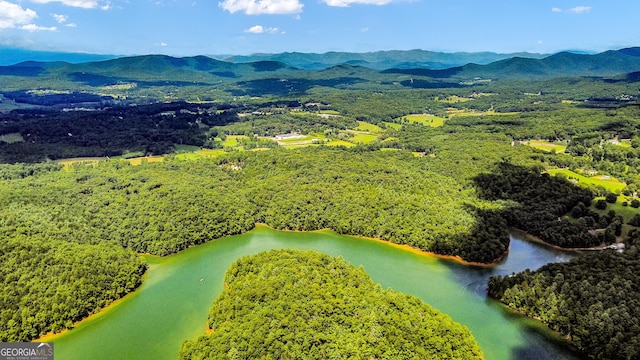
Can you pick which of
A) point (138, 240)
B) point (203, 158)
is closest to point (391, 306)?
point (138, 240)

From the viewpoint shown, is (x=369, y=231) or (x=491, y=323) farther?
(x=369, y=231)

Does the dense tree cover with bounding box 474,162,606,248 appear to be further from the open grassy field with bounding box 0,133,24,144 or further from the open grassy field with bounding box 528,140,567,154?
the open grassy field with bounding box 0,133,24,144

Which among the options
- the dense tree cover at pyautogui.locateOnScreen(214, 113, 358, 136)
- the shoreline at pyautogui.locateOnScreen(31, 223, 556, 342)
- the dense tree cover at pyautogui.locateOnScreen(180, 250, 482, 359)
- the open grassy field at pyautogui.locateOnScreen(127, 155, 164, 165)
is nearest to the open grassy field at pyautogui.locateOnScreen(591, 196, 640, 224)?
the shoreline at pyautogui.locateOnScreen(31, 223, 556, 342)

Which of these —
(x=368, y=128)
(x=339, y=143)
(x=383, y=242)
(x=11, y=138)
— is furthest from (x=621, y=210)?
(x=11, y=138)

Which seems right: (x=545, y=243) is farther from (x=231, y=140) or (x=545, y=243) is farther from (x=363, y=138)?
(x=231, y=140)

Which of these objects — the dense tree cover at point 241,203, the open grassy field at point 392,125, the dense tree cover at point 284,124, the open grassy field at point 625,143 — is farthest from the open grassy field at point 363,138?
the open grassy field at point 625,143

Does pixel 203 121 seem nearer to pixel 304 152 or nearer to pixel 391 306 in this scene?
pixel 304 152
